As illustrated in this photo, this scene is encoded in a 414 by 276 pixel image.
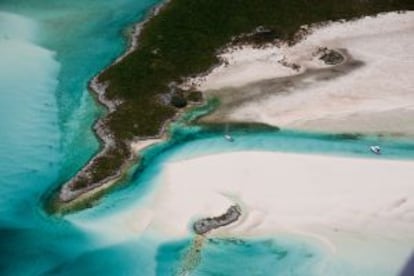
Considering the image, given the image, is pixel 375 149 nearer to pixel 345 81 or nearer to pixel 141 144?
pixel 345 81

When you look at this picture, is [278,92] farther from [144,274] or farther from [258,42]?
[144,274]

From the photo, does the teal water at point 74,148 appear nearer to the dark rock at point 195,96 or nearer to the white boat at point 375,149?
the white boat at point 375,149

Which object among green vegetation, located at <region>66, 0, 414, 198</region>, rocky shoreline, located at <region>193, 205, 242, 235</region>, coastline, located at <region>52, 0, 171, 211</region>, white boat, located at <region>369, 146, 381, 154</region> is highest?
green vegetation, located at <region>66, 0, 414, 198</region>

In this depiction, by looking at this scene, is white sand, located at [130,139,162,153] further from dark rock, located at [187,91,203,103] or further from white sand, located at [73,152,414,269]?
dark rock, located at [187,91,203,103]

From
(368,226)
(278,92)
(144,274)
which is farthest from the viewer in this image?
(278,92)

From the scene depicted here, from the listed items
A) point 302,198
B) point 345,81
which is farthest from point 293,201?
point 345,81

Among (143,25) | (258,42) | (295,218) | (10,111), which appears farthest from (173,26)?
(295,218)

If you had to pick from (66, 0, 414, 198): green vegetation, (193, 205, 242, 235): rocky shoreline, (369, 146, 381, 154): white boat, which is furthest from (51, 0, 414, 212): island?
(369, 146, 381, 154): white boat
